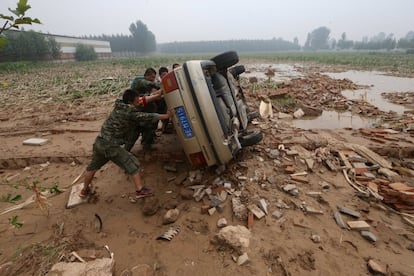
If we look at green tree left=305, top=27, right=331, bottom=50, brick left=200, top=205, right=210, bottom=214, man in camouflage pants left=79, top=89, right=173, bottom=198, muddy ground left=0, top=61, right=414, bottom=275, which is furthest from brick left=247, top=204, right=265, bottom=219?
green tree left=305, top=27, right=331, bottom=50

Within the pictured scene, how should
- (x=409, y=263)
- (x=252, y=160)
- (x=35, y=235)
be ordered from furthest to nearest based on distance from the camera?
(x=252, y=160) → (x=35, y=235) → (x=409, y=263)

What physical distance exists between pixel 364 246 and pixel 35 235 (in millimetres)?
3950

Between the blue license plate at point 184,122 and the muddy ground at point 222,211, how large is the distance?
876 millimetres

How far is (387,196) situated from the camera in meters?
3.09

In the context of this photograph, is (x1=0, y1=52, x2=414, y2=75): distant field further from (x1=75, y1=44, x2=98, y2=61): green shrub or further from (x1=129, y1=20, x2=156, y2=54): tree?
(x1=129, y1=20, x2=156, y2=54): tree

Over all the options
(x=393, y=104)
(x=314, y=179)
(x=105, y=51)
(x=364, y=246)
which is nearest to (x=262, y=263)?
(x=364, y=246)

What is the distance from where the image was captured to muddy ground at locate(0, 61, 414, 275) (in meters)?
2.35

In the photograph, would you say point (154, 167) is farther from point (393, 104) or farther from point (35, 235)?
point (393, 104)

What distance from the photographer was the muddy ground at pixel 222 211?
7.70 feet

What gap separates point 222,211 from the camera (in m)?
2.99

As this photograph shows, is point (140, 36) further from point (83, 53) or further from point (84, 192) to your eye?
point (84, 192)

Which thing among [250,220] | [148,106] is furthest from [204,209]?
[148,106]

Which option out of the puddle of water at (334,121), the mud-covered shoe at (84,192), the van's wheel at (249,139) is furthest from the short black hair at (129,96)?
the puddle of water at (334,121)

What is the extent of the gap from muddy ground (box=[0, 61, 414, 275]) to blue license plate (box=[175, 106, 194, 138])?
0.88 m
